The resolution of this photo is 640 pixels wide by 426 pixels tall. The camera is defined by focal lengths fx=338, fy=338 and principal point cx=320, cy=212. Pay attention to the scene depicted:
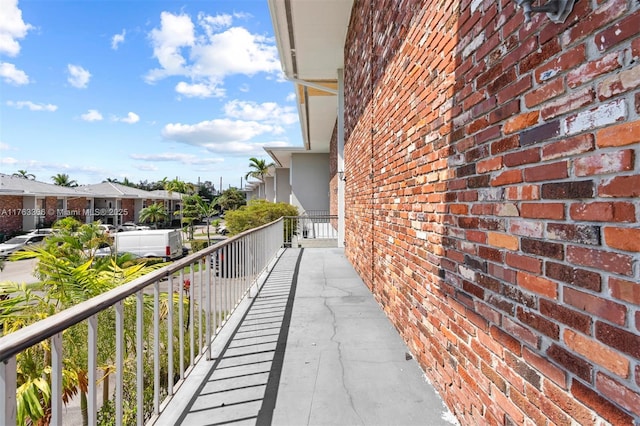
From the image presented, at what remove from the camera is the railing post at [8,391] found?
0.86 m

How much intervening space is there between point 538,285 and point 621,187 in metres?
0.45

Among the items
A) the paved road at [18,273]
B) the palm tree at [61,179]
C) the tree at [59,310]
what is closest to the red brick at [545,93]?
the tree at [59,310]

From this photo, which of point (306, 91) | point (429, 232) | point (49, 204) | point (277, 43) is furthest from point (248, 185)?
point (429, 232)

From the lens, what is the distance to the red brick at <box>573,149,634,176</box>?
853 mm

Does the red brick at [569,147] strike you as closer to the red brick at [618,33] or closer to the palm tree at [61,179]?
the red brick at [618,33]

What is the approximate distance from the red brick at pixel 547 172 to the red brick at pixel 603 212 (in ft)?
0.37

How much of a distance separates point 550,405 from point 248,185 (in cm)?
4376

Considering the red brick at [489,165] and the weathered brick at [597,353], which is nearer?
the weathered brick at [597,353]

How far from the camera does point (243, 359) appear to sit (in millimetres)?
2576

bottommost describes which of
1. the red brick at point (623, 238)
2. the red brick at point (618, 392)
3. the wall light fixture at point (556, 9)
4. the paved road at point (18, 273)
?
the paved road at point (18, 273)

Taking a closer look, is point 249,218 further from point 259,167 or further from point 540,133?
point 259,167

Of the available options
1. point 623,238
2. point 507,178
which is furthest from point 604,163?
point 507,178

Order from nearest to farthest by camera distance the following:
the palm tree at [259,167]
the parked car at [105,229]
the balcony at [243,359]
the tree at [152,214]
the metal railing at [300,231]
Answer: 1. the balcony at [243,359]
2. the parked car at [105,229]
3. the metal railing at [300,231]
4. the tree at [152,214]
5. the palm tree at [259,167]

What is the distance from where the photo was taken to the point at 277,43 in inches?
265
